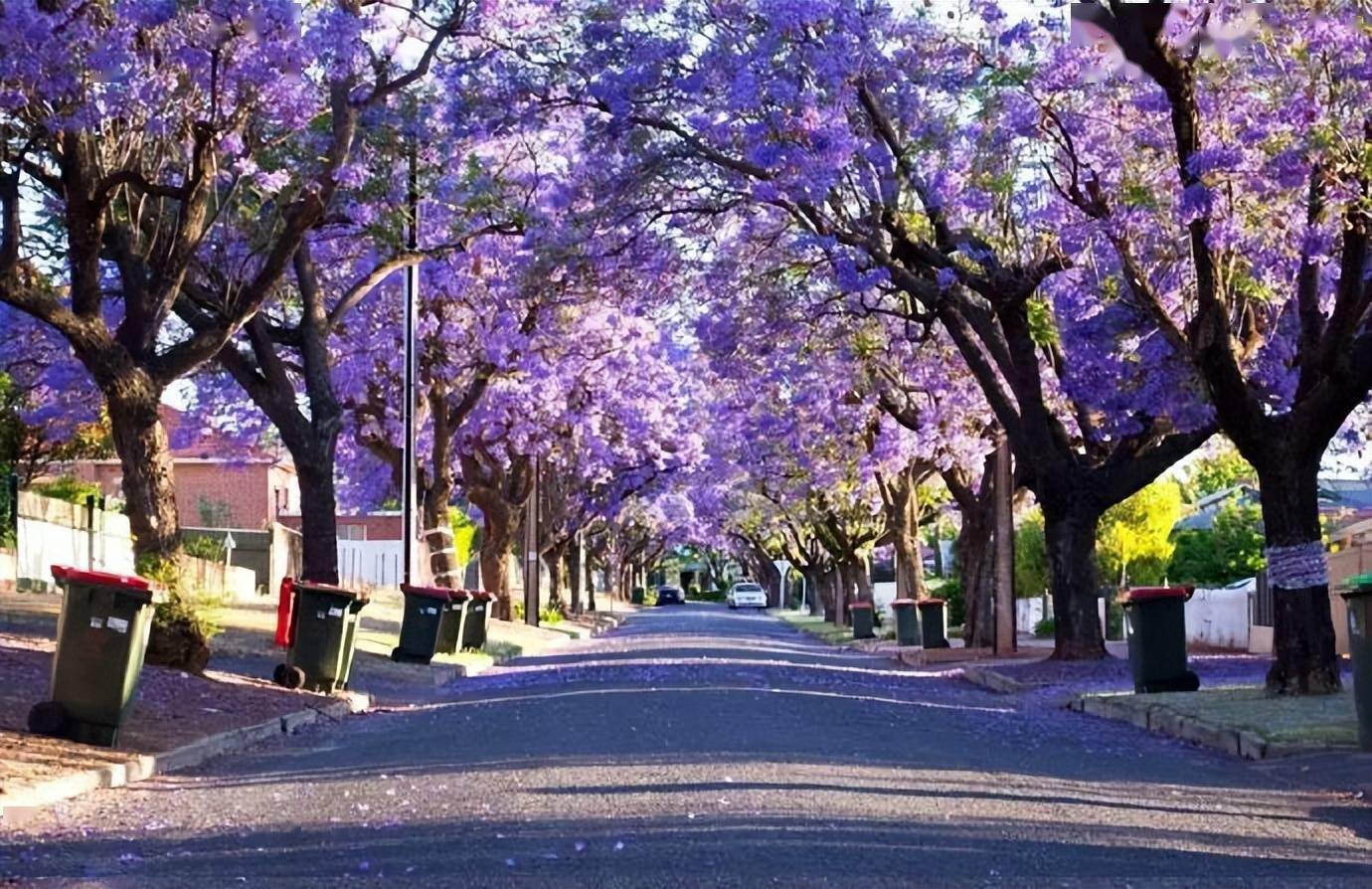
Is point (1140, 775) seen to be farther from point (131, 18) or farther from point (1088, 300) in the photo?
point (1088, 300)

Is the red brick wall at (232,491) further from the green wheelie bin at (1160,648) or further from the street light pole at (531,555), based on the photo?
the green wheelie bin at (1160,648)

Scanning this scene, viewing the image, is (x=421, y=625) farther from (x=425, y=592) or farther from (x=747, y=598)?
(x=747, y=598)

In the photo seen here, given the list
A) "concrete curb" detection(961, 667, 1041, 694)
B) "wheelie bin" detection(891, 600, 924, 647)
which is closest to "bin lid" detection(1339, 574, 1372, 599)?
"concrete curb" detection(961, 667, 1041, 694)

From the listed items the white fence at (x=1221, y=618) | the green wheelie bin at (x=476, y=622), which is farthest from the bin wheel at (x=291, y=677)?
the white fence at (x=1221, y=618)

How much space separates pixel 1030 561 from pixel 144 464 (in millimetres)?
39197

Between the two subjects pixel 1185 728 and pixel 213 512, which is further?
pixel 213 512

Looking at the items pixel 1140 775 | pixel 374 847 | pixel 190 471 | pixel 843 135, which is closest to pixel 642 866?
pixel 374 847

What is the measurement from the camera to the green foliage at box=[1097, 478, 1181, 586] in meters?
50.2

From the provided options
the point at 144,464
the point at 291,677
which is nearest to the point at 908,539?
the point at 291,677

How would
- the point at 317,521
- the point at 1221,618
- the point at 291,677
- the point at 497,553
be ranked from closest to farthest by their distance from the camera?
the point at 291,677 < the point at 317,521 < the point at 1221,618 < the point at 497,553

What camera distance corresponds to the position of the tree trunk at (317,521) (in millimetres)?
24109

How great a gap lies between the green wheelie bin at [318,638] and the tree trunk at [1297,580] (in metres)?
9.49

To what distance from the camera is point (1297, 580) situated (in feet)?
58.2

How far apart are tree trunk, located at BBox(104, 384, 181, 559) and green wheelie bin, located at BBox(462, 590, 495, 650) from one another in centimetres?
1237
